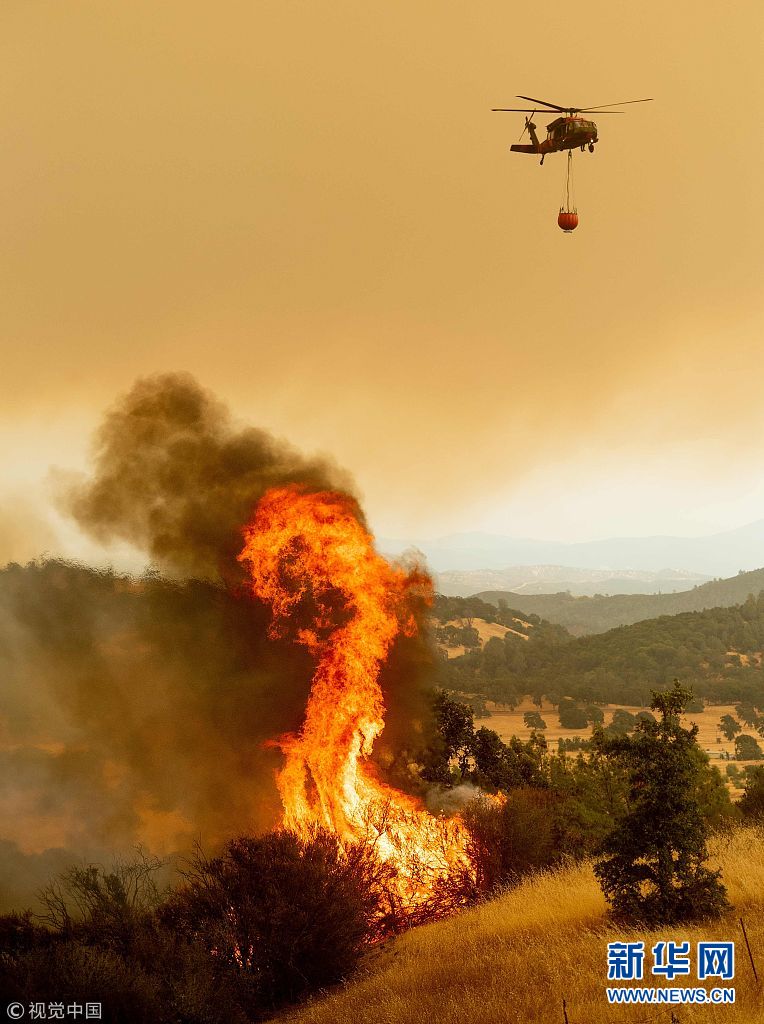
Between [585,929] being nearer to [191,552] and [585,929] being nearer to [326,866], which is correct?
[326,866]

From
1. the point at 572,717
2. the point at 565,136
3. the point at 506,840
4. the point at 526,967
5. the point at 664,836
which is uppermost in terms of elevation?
the point at 565,136

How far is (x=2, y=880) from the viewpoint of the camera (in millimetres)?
36062

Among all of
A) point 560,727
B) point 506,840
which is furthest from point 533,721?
point 506,840

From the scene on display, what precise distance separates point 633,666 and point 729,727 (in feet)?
137

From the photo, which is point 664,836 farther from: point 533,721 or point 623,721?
point 533,721

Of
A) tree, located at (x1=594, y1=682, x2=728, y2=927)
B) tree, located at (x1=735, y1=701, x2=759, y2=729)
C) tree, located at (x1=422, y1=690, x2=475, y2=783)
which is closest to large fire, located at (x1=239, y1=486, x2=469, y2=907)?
tree, located at (x1=594, y1=682, x2=728, y2=927)

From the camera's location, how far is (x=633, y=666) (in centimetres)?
17688

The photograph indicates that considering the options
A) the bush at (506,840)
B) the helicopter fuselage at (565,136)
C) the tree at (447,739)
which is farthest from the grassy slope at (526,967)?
the helicopter fuselage at (565,136)

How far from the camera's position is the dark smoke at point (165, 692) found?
110ft

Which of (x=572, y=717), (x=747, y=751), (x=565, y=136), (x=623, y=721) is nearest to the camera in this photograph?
(x=565, y=136)

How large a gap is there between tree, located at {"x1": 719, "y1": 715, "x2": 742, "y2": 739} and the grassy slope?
397 ft

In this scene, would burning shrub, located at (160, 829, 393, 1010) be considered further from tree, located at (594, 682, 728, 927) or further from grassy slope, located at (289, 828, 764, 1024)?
tree, located at (594, 682, 728, 927)

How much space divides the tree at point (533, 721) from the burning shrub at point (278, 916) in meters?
124

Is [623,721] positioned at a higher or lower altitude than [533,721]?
higher
